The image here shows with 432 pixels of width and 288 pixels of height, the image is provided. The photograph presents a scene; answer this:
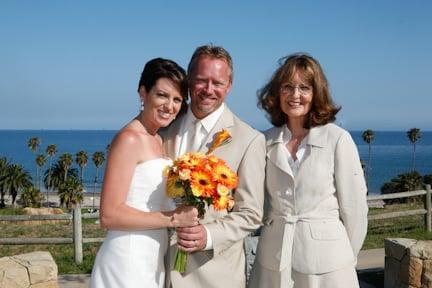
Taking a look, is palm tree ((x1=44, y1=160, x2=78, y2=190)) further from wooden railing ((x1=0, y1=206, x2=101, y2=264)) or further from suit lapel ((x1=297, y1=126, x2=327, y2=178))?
suit lapel ((x1=297, y1=126, x2=327, y2=178))

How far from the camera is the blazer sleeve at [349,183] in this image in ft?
10.4

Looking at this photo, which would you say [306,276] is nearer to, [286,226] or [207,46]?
[286,226]

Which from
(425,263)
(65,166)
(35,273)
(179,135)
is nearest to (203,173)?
(179,135)

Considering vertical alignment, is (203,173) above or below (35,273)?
above

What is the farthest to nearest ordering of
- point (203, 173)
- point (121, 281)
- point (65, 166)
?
point (65, 166) → point (121, 281) → point (203, 173)

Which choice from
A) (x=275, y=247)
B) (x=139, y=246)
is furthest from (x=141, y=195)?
(x=275, y=247)

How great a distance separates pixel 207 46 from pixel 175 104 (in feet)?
1.27

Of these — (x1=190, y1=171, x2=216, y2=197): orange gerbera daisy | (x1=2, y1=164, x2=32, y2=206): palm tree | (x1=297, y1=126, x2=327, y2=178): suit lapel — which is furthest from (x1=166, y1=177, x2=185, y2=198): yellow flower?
(x1=2, y1=164, x2=32, y2=206): palm tree

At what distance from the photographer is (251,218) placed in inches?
119

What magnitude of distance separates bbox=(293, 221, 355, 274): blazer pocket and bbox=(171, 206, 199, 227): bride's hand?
70 centimetres

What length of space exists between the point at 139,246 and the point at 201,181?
2.07ft

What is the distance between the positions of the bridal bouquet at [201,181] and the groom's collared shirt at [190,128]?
46 cm

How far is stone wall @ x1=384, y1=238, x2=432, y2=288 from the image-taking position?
266 inches

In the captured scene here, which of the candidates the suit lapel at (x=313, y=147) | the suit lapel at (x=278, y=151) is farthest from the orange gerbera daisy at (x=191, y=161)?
the suit lapel at (x=313, y=147)
